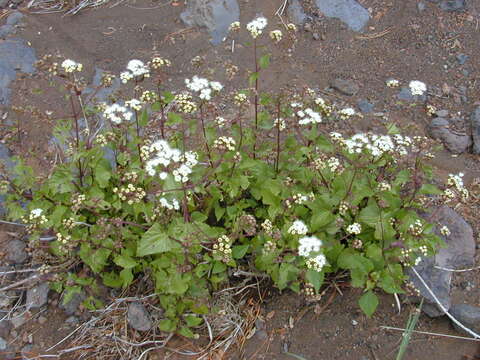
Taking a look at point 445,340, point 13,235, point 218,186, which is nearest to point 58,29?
point 13,235

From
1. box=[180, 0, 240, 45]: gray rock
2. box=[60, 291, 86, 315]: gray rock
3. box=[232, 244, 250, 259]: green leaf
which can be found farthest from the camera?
box=[180, 0, 240, 45]: gray rock

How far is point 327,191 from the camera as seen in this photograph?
4.34m

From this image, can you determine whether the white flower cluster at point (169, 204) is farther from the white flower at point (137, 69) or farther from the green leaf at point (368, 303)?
the green leaf at point (368, 303)

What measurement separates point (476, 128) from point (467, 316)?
2593 millimetres

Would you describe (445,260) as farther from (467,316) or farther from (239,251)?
(239,251)

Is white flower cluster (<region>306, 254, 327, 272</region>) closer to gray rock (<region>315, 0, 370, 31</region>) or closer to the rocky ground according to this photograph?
the rocky ground

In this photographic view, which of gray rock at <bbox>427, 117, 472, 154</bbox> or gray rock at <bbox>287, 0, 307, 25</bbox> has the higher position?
gray rock at <bbox>287, 0, 307, 25</bbox>

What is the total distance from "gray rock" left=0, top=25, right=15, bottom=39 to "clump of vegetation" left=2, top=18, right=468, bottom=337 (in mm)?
3552

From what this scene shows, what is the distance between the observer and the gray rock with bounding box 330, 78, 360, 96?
6449 mm

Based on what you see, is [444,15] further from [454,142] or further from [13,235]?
[13,235]

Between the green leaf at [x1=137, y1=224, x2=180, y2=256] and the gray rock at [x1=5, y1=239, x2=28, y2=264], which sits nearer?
the green leaf at [x1=137, y1=224, x2=180, y2=256]

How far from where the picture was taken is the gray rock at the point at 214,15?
7109mm

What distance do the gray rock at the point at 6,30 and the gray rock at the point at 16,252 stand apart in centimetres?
356

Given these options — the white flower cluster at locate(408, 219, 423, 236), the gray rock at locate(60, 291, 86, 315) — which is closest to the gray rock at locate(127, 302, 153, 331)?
the gray rock at locate(60, 291, 86, 315)
